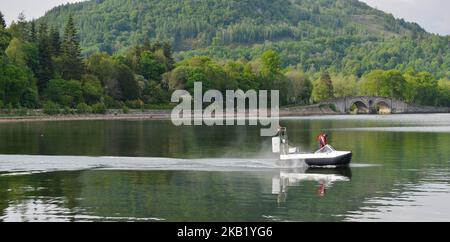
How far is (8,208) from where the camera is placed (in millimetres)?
40469

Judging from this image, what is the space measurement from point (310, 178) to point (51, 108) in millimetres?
119693

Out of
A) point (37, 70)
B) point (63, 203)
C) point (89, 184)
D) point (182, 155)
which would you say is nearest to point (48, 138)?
point (182, 155)

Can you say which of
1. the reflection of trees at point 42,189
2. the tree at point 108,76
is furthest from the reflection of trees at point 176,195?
the tree at point 108,76

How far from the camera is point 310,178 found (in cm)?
5475

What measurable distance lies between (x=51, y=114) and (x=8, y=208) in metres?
128

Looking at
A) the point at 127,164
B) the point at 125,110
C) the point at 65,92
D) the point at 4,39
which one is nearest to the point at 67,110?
the point at 65,92

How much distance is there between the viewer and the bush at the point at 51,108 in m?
165

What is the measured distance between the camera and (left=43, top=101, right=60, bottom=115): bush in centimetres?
16512

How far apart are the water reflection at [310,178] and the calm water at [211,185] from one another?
0.07 m

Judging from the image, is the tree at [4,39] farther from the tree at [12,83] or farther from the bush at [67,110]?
the bush at [67,110]

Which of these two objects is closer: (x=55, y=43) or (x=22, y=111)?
(x=22, y=111)

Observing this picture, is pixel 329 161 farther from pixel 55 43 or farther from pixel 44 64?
pixel 55 43

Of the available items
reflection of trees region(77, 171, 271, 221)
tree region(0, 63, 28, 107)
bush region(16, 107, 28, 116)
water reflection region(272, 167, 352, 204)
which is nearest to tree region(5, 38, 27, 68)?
tree region(0, 63, 28, 107)
